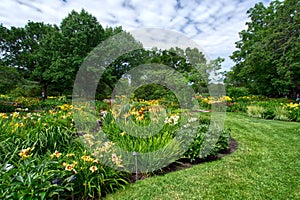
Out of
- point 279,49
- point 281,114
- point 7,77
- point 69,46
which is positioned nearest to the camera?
point 281,114

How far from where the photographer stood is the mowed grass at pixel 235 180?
1.83m

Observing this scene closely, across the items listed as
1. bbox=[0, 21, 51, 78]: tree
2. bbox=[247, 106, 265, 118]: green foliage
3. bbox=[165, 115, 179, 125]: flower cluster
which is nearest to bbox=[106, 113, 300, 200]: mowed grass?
bbox=[165, 115, 179, 125]: flower cluster

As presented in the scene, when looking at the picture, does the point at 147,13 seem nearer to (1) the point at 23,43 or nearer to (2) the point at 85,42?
(2) the point at 85,42

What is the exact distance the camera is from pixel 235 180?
2.09 meters

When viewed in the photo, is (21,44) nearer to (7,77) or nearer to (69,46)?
(69,46)

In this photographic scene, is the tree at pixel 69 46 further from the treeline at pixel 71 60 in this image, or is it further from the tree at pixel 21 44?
the tree at pixel 21 44

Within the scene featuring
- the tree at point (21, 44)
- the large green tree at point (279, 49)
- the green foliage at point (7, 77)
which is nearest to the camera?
Result: the large green tree at point (279, 49)

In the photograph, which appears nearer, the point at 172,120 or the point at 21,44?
the point at 172,120

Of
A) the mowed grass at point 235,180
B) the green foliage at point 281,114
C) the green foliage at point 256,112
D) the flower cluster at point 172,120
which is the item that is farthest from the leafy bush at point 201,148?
the green foliage at point 256,112

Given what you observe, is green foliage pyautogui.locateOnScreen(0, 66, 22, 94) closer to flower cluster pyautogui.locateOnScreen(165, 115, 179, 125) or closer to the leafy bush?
flower cluster pyautogui.locateOnScreen(165, 115, 179, 125)

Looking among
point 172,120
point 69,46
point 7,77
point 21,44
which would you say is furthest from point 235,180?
point 21,44

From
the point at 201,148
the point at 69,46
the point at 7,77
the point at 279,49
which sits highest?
the point at 69,46

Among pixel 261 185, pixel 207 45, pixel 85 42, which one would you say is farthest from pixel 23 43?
pixel 261 185

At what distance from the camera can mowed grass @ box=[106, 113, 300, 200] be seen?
183 centimetres
